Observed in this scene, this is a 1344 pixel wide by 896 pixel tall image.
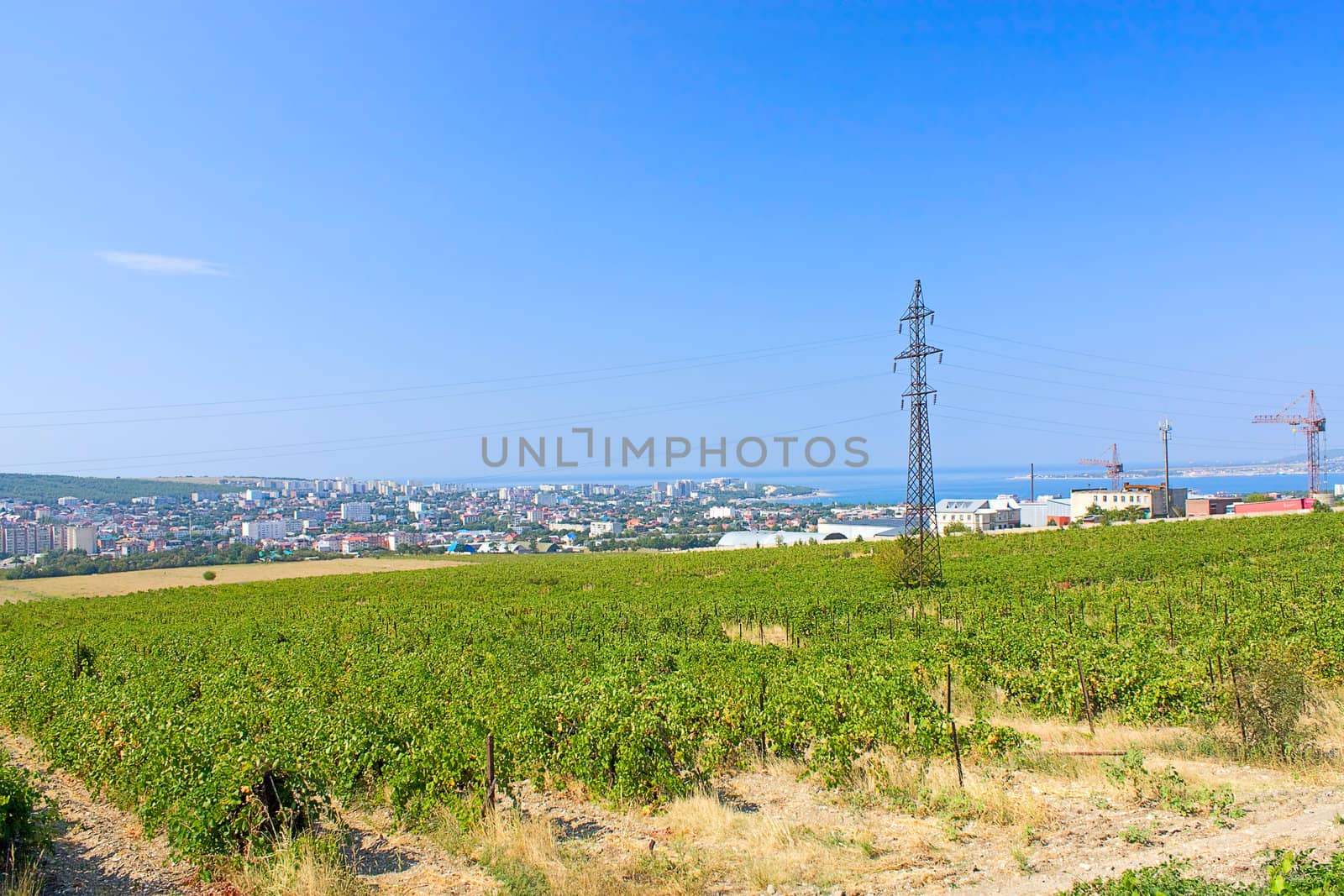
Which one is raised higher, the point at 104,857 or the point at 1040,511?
the point at 104,857

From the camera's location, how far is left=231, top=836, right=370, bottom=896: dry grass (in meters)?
7.34

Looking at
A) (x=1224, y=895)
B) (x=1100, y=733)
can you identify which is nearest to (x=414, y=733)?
(x=1224, y=895)

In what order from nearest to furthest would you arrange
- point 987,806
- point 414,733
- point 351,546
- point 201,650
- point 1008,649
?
1. point 987,806
2. point 414,733
3. point 1008,649
4. point 201,650
5. point 351,546

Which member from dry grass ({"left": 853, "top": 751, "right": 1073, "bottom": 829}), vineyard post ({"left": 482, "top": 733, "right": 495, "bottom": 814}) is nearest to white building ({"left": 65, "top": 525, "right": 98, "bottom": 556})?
vineyard post ({"left": 482, "top": 733, "right": 495, "bottom": 814})

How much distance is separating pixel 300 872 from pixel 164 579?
75.5m

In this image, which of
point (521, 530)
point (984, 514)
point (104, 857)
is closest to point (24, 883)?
point (104, 857)

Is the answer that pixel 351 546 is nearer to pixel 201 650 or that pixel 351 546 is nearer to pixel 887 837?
pixel 201 650

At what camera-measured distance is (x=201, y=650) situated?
22109 mm

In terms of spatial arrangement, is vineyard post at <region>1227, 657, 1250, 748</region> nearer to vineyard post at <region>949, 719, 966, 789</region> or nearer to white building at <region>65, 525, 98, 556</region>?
vineyard post at <region>949, 719, 966, 789</region>

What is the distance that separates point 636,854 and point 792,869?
1756mm

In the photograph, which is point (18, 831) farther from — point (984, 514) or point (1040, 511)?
point (1040, 511)

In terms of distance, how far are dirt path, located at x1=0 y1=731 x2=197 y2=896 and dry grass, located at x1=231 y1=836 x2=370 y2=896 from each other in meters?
0.89

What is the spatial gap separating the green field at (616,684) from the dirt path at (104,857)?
0.42m

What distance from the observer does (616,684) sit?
39.1 ft
